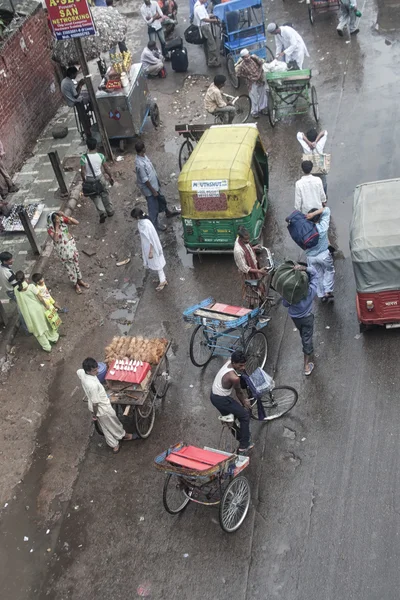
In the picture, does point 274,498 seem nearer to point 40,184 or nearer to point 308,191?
point 308,191

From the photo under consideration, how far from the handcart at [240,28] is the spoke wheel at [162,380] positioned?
10343 millimetres

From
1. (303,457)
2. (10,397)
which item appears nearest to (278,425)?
(303,457)

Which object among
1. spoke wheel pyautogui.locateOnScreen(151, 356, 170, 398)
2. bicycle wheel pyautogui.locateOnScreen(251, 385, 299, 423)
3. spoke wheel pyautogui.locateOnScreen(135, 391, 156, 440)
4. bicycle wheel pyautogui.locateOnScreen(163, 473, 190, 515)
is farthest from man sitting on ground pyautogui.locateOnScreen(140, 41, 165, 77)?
bicycle wheel pyautogui.locateOnScreen(163, 473, 190, 515)

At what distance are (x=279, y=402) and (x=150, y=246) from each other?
143 inches

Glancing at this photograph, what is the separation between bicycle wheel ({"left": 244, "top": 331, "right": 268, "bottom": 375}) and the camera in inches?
354

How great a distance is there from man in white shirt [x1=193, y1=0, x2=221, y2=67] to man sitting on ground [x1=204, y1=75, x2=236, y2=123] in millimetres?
4591

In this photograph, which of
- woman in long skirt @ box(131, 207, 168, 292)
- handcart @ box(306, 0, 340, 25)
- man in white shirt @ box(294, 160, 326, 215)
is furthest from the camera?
handcart @ box(306, 0, 340, 25)

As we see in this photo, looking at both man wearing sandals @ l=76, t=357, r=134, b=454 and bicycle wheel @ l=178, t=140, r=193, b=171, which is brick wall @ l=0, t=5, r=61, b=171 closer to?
bicycle wheel @ l=178, t=140, r=193, b=171

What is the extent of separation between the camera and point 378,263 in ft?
28.4

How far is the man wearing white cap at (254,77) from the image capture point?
49.3 feet

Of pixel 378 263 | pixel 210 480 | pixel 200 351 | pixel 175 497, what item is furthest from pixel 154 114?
pixel 210 480

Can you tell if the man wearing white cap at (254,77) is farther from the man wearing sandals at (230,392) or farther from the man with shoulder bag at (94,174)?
the man wearing sandals at (230,392)

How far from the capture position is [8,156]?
15.2 meters

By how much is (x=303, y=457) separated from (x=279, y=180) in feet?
22.9
